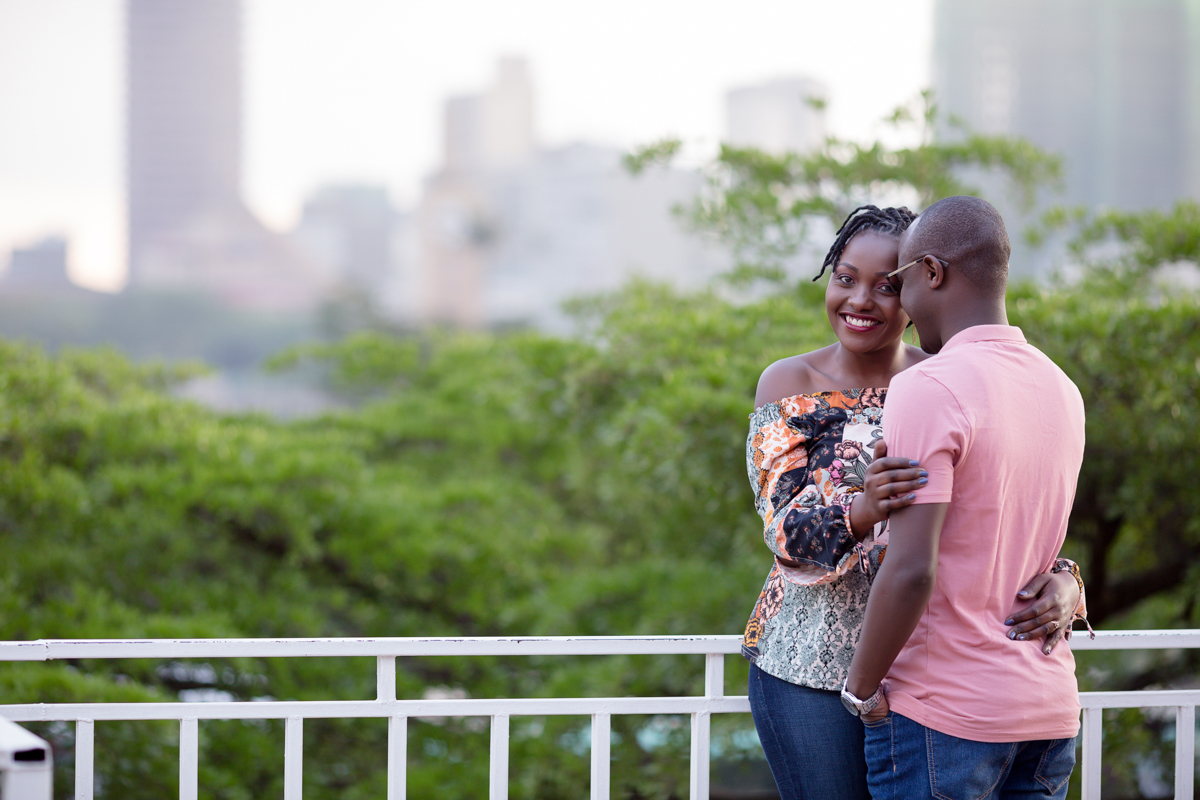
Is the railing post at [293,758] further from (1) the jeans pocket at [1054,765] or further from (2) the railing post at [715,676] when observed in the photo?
(1) the jeans pocket at [1054,765]

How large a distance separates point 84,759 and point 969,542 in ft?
4.64

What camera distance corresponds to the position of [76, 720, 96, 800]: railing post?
1.53m

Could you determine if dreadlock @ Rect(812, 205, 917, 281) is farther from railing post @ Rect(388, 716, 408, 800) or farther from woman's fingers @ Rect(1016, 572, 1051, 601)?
railing post @ Rect(388, 716, 408, 800)

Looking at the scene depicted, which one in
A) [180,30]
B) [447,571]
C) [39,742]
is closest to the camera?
[39,742]

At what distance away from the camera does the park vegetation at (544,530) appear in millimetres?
2895

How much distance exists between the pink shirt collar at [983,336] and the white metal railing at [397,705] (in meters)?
0.69

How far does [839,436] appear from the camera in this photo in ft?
4.16

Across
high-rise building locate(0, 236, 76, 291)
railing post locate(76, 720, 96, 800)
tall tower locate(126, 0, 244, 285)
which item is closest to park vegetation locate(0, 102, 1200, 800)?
railing post locate(76, 720, 96, 800)

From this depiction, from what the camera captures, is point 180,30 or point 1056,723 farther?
point 180,30

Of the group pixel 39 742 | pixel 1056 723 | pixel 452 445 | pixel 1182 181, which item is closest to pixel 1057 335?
pixel 1056 723

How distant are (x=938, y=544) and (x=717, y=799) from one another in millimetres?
3098

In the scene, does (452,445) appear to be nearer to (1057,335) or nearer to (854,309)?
(1057,335)

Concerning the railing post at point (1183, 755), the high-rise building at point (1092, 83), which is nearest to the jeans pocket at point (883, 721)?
the railing post at point (1183, 755)

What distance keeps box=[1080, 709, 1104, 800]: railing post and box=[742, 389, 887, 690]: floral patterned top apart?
2.36 ft
